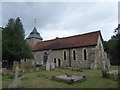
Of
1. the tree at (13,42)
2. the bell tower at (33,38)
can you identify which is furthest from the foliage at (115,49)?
the bell tower at (33,38)

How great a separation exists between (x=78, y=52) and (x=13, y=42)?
496 inches

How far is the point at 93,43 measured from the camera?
21.8 m

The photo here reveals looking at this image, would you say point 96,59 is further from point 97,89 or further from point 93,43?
point 97,89

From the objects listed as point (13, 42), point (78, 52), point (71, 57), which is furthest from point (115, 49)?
point (13, 42)

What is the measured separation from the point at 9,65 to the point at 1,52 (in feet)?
11.8

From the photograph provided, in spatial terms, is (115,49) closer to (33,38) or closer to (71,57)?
(71,57)

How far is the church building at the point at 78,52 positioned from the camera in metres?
21.8

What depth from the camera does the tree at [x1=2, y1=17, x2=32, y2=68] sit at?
18.6m

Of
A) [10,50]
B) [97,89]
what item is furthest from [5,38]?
→ [97,89]

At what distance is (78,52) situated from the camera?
2377 centimetres

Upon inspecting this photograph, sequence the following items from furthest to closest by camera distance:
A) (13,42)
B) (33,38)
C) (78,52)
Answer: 1. (33,38)
2. (78,52)
3. (13,42)

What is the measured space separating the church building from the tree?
26.9ft

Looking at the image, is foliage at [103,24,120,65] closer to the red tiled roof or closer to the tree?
the red tiled roof

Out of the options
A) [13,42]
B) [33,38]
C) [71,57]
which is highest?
[33,38]
